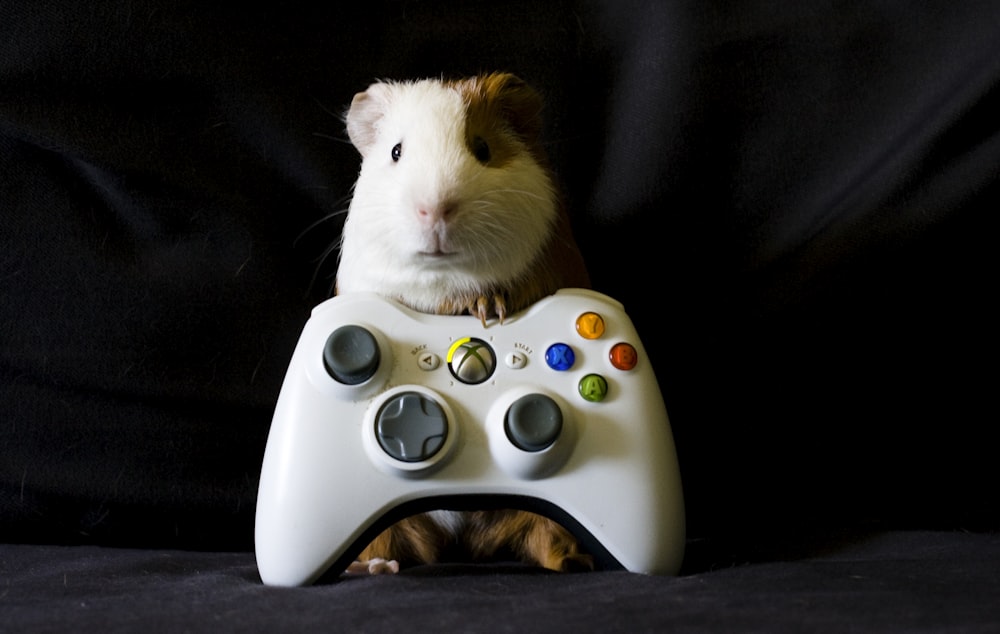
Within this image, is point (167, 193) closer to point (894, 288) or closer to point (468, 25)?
point (468, 25)

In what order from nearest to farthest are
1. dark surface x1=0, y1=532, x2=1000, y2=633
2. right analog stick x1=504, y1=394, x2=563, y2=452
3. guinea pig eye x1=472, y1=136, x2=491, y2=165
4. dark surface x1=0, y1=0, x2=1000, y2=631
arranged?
dark surface x1=0, y1=532, x2=1000, y2=633 → right analog stick x1=504, y1=394, x2=563, y2=452 → guinea pig eye x1=472, y1=136, x2=491, y2=165 → dark surface x1=0, y1=0, x2=1000, y2=631

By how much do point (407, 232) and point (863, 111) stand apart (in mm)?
659

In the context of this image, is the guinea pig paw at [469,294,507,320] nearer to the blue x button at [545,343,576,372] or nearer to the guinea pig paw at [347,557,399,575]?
the blue x button at [545,343,576,372]

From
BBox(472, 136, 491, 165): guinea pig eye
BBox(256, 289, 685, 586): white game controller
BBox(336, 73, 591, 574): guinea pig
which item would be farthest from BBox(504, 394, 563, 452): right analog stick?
BBox(472, 136, 491, 165): guinea pig eye

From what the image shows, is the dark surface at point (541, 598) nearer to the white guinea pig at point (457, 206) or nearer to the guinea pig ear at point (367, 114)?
the white guinea pig at point (457, 206)

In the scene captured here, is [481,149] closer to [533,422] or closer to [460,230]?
[460,230]

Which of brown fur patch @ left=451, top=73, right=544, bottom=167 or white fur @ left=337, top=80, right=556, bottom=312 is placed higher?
brown fur patch @ left=451, top=73, right=544, bottom=167

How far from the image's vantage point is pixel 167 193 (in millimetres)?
1118

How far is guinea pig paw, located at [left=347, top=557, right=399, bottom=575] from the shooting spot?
0.84 metres

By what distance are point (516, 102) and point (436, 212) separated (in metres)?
0.20

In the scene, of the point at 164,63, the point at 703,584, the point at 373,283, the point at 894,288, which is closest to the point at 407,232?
the point at 373,283

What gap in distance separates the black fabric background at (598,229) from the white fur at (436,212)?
0.71ft

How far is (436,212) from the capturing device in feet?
2.68

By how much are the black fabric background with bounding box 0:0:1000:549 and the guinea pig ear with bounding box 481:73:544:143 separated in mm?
225
